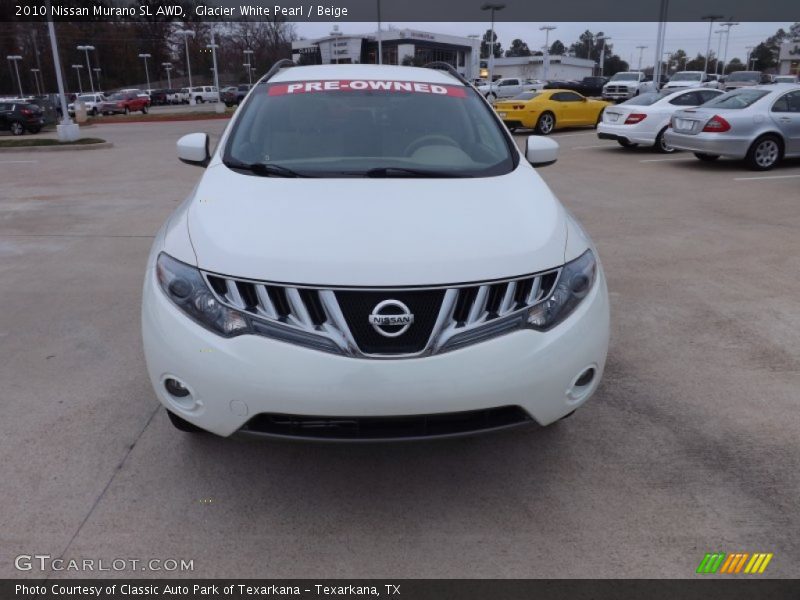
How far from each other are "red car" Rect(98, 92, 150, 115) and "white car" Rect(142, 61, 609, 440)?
49015 mm

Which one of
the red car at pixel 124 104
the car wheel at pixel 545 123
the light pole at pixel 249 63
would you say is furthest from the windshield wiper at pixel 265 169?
the light pole at pixel 249 63

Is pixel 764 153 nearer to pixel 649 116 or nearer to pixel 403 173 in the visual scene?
pixel 649 116

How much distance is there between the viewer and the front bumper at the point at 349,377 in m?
2.31

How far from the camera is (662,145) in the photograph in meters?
14.6

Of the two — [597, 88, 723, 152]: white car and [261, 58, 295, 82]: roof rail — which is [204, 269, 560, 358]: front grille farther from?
[597, 88, 723, 152]: white car

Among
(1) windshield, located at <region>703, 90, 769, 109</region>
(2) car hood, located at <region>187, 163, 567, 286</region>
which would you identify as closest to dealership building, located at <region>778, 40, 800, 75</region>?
(1) windshield, located at <region>703, 90, 769, 109</region>

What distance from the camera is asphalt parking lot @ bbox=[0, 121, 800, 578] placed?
8.28 feet

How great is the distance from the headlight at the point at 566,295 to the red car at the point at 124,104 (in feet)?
162

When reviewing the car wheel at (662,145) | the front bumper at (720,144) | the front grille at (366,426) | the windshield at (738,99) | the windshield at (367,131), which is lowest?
the car wheel at (662,145)

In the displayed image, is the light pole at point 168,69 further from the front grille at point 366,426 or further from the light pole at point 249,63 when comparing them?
the front grille at point 366,426

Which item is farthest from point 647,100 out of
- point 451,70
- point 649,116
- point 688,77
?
point 688,77

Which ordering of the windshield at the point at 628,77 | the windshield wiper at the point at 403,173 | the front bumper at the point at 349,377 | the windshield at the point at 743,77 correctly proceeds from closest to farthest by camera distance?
the front bumper at the point at 349,377
the windshield wiper at the point at 403,173
the windshield at the point at 628,77
the windshield at the point at 743,77

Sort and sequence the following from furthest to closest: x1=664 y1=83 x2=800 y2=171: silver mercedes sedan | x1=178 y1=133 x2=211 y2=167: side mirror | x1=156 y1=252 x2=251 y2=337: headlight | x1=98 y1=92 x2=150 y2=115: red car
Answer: x1=98 y1=92 x2=150 y2=115: red car
x1=664 y1=83 x2=800 y2=171: silver mercedes sedan
x1=178 y1=133 x2=211 y2=167: side mirror
x1=156 y1=252 x2=251 y2=337: headlight
